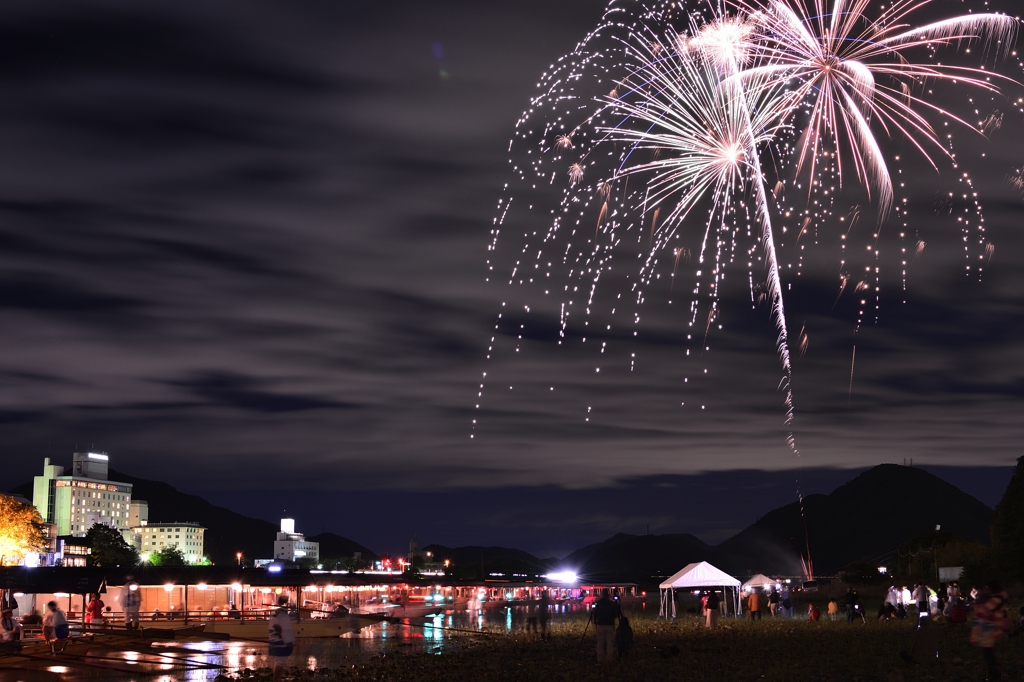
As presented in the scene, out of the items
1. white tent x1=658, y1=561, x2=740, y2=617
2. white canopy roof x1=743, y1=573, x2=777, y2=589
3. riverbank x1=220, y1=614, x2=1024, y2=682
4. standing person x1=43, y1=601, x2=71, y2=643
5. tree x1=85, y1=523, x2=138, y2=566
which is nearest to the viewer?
riverbank x1=220, y1=614, x2=1024, y2=682

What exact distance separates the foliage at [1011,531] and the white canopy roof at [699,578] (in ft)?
92.2

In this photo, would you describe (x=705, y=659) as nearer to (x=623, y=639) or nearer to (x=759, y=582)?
(x=623, y=639)

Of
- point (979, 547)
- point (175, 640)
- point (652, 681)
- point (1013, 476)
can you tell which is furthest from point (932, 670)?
point (979, 547)

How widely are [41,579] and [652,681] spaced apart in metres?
44.6

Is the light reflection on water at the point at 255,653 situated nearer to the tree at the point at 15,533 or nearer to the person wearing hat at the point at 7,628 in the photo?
the person wearing hat at the point at 7,628

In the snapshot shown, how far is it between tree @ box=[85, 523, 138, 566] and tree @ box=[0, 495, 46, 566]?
78789 millimetres

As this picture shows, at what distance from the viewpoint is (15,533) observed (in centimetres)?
9481

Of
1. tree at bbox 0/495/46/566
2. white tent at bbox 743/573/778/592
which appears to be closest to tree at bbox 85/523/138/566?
tree at bbox 0/495/46/566

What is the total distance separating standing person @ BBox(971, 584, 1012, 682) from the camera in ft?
54.7

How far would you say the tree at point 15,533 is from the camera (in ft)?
308

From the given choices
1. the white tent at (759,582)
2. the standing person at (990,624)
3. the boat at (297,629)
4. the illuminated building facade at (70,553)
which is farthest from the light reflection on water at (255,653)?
the illuminated building facade at (70,553)

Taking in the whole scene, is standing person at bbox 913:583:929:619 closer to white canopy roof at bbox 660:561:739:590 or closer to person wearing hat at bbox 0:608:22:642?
white canopy roof at bbox 660:561:739:590

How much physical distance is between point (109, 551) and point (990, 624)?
7238 inches

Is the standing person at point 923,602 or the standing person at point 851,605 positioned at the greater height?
the standing person at point 923,602
